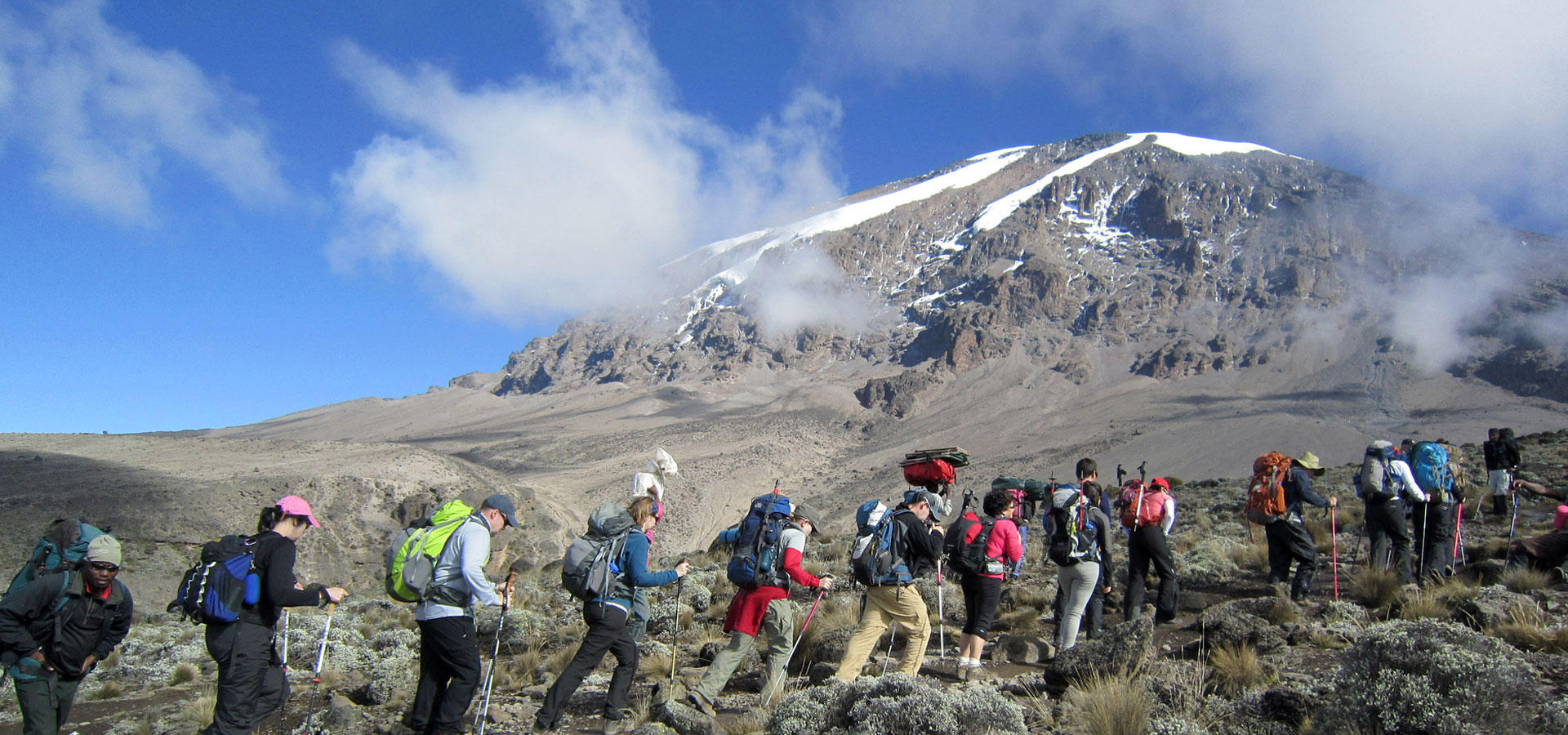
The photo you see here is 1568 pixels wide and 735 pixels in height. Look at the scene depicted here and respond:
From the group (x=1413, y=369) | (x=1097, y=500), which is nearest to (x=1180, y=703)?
(x=1097, y=500)

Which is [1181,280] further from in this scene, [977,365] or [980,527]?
[980,527]

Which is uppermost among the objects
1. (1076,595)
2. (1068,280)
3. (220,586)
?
(1068,280)

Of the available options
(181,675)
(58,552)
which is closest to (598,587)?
(58,552)

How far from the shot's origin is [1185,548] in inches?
452

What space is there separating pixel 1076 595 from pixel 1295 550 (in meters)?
2.58

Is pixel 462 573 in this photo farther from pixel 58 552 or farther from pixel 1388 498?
pixel 1388 498

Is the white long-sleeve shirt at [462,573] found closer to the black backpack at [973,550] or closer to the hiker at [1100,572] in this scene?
the black backpack at [973,550]

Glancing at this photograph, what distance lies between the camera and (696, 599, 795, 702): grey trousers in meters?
5.14

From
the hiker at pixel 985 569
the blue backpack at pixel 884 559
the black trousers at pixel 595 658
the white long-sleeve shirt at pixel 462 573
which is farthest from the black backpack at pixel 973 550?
the white long-sleeve shirt at pixel 462 573

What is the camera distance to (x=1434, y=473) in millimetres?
7297

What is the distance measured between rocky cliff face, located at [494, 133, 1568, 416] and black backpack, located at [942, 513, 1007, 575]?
87.2 m

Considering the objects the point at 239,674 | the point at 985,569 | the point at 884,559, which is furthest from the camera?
Answer: the point at 985,569

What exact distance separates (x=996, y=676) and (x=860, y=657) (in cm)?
116

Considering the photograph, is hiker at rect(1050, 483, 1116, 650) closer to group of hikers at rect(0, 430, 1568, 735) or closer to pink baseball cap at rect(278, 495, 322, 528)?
group of hikers at rect(0, 430, 1568, 735)
